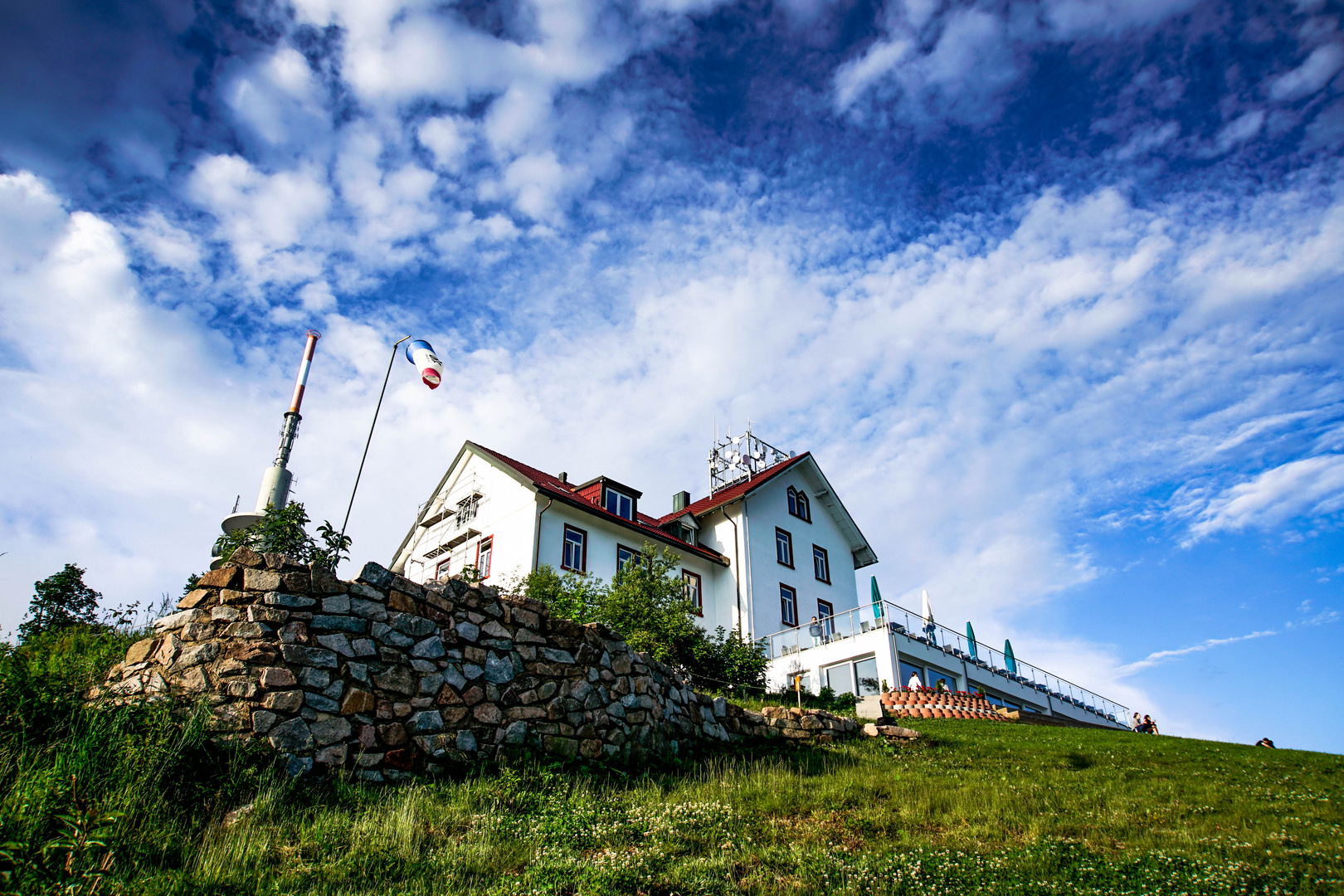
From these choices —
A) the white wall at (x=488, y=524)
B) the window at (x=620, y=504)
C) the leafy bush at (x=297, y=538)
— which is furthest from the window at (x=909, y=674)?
the leafy bush at (x=297, y=538)

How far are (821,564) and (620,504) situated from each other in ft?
33.3

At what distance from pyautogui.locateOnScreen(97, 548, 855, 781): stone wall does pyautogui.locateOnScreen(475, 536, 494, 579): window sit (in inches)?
591

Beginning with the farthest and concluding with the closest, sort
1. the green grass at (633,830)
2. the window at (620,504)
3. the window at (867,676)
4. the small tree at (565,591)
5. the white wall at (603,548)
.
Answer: the window at (620,504) < the white wall at (603,548) < the window at (867,676) < the small tree at (565,591) < the green grass at (633,830)

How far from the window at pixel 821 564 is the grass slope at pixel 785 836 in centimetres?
2121

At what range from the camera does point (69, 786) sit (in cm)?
645

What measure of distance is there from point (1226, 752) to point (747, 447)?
22.9 metres

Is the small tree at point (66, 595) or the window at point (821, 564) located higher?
the window at point (821, 564)

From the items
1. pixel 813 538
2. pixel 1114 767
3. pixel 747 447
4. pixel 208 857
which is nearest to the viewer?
pixel 208 857

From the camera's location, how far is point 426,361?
68.4 feet

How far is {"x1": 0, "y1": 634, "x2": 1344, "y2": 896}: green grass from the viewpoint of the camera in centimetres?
643

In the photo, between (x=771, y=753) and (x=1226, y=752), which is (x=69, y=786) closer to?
(x=771, y=753)

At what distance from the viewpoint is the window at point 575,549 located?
2525 cm

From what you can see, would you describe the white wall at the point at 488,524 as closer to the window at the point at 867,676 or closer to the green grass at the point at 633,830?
the window at the point at 867,676

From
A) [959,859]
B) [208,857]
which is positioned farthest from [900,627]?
[208,857]
